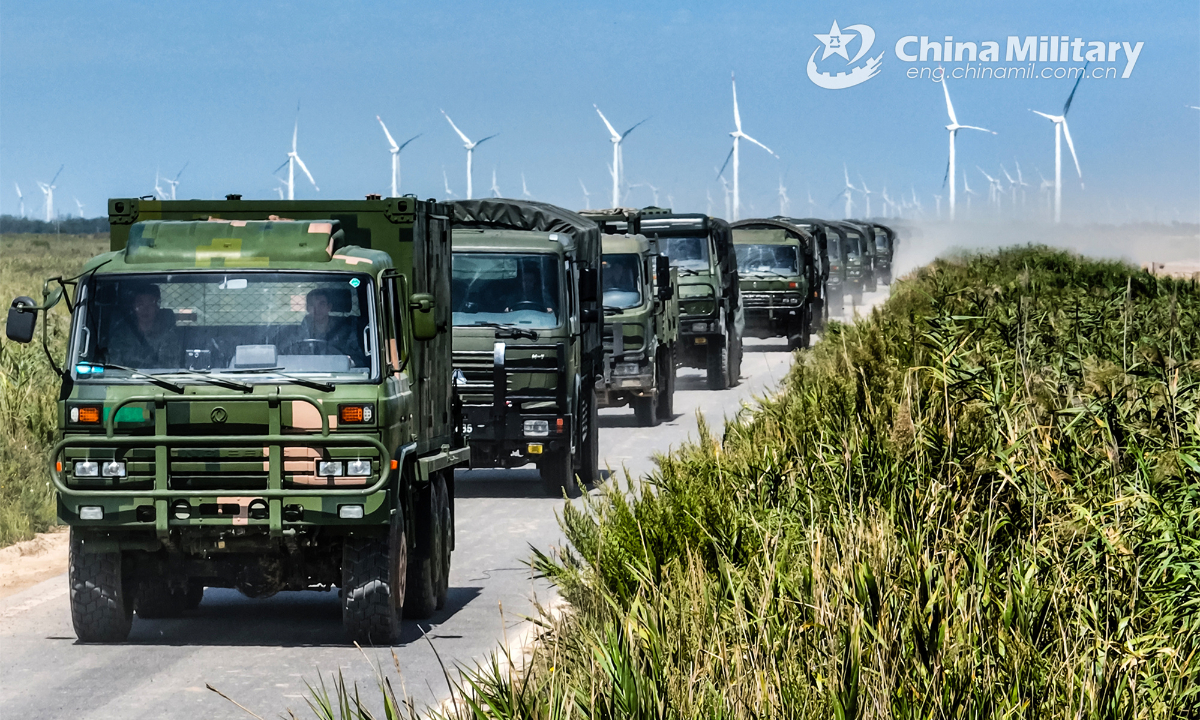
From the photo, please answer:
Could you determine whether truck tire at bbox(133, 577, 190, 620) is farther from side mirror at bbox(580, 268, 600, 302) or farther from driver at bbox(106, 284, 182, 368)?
side mirror at bbox(580, 268, 600, 302)

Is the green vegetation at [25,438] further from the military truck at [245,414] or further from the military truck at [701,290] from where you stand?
the military truck at [701,290]

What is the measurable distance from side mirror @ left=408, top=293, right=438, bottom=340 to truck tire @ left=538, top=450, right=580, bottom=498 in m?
6.09

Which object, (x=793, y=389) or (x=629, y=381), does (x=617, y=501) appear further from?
(x=629, y=381)

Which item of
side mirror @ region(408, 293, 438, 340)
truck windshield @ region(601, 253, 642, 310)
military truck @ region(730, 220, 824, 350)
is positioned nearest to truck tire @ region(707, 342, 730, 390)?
truck windshield @ region(601, 253, 642, 310)

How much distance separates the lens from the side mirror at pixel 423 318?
9.30 metres

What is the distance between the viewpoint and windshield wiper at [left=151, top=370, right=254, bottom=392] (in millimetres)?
8773

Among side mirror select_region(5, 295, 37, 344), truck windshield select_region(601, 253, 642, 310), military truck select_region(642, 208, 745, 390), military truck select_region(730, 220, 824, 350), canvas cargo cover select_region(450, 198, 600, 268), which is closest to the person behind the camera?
side mirror select_region(5, 295, 37, 344)

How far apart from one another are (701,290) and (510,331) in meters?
11.9

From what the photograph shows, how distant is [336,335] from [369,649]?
5.47 ft

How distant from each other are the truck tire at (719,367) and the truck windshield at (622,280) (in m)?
5.29

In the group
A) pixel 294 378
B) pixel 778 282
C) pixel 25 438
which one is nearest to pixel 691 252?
pixel 778 282

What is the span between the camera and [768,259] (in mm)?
35219

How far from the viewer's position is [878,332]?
16594 mm

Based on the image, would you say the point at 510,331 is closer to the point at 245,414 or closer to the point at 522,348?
the point at 522,348
